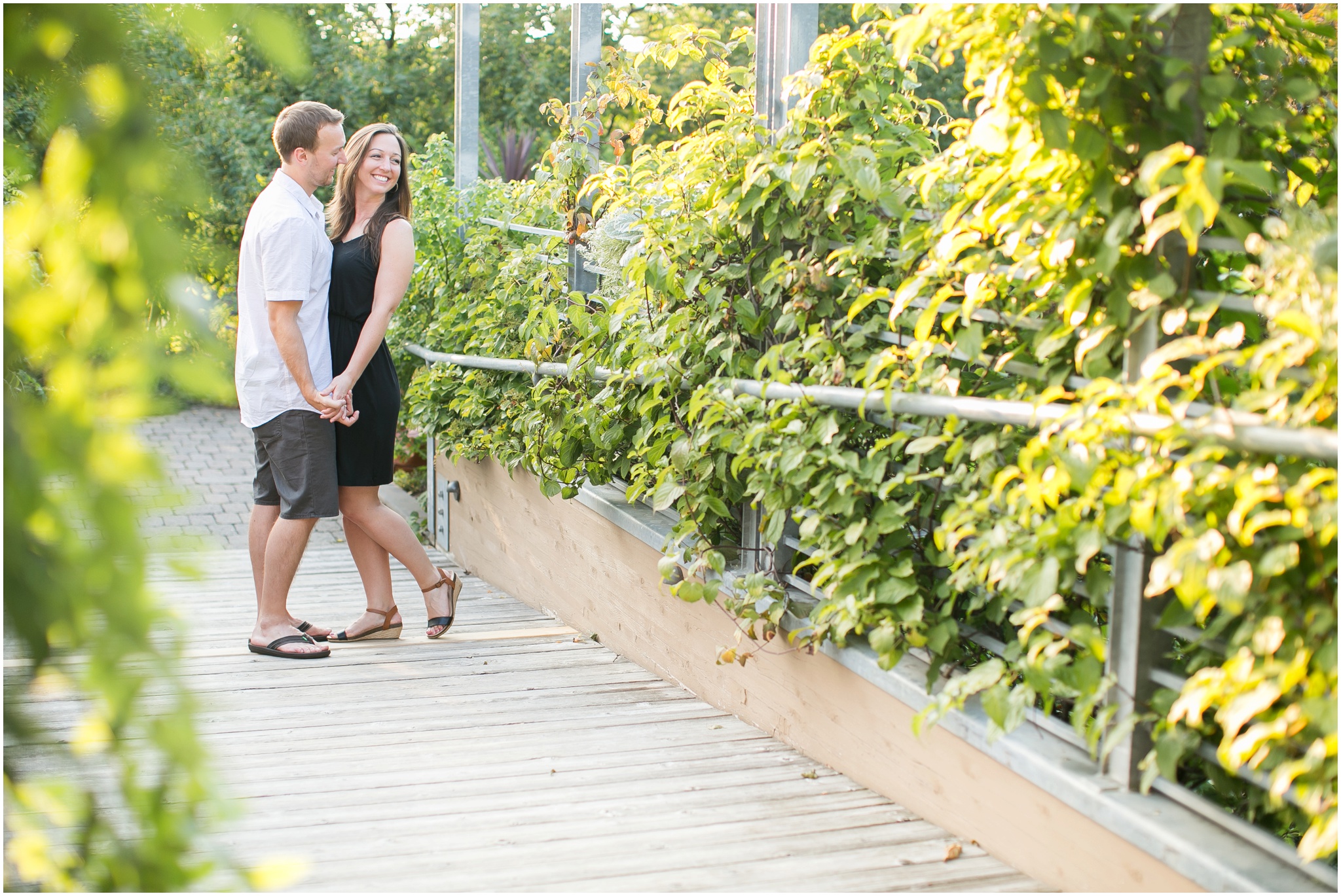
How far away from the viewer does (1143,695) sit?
1947mm

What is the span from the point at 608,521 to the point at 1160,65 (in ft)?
8.11

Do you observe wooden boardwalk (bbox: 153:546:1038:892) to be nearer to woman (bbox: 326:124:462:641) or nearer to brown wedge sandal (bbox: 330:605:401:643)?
brown wedge sandal (bbox: 330:605:401:643)

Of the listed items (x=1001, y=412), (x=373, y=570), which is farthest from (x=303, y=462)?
(x=1001, y=412)

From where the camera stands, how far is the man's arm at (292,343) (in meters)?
3.65

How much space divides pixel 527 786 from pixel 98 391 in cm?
199

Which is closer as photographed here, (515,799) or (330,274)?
(515,799)

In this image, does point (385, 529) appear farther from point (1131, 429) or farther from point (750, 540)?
point (1131, 429)

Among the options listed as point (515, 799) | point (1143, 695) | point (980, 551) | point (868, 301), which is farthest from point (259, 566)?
point (1143, 695)

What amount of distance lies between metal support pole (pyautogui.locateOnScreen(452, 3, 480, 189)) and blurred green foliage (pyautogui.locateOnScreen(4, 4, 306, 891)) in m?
4.95

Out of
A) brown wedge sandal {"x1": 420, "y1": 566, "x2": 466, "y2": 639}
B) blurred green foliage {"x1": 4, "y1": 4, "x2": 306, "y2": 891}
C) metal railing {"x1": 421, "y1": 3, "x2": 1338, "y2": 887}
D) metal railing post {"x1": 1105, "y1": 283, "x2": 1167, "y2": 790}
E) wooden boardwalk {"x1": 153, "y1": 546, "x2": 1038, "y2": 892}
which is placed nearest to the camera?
blurred green foliage {"x1": 4, "y1": 4, "x2": 306, "y2": 891}

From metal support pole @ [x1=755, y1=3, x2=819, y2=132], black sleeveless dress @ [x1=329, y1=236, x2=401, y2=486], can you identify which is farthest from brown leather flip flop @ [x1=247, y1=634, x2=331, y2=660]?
metal support pole @ [x1=755, y1=3, x2=819, y2=132]

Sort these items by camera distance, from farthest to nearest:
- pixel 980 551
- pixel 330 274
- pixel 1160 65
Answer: pixel 330 274
pixel 980 551
pixel 1160 65

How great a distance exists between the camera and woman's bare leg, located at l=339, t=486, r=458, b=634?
398 cm

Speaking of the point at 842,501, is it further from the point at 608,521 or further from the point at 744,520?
the point at 608,521
